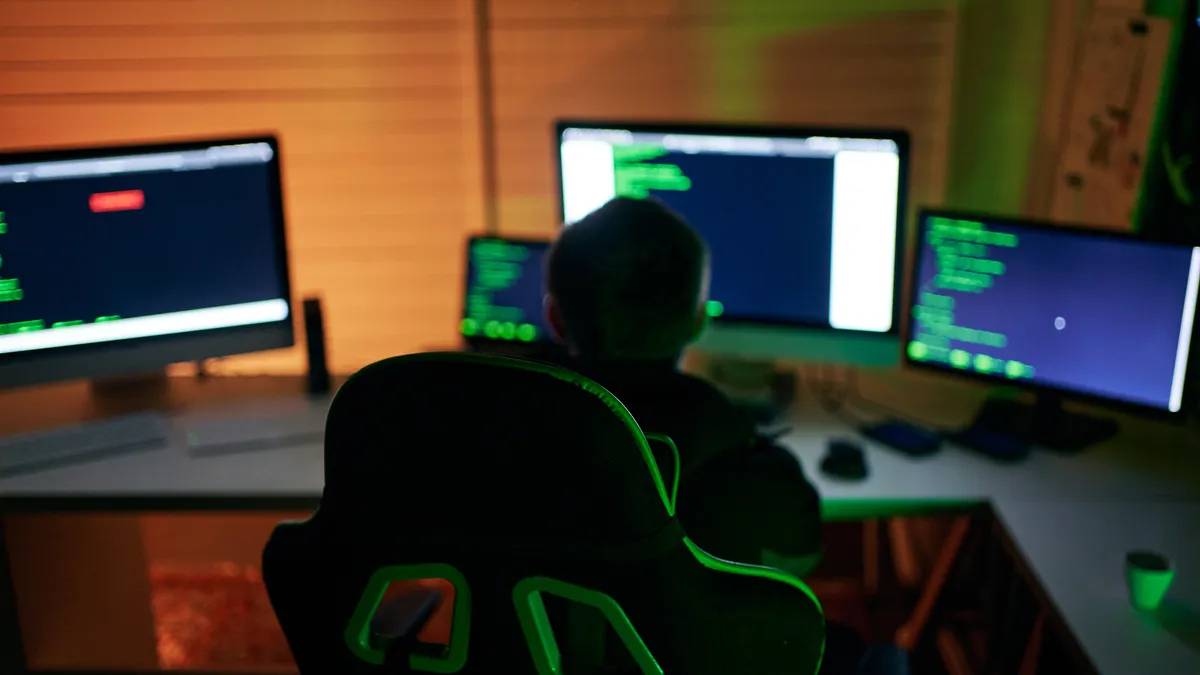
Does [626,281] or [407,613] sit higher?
[626,281]

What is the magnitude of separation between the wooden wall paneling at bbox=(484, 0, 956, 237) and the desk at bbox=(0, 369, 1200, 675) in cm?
80

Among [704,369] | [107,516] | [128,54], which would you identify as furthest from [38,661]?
[704,369]

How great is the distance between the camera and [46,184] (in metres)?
2.00

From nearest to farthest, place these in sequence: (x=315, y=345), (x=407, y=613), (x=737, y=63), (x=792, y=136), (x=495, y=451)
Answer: (x=495, y=451), (x=407, y=613), (x=792, y=136), (x=315, y=345), (x=737, y=63)

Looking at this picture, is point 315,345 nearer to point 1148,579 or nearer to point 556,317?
point 556,317

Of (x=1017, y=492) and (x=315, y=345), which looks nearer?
(x=1017, y=492)

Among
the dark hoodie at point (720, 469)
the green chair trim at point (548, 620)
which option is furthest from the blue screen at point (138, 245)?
the green chair trim at point (548, 620)

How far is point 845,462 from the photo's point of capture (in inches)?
74.3

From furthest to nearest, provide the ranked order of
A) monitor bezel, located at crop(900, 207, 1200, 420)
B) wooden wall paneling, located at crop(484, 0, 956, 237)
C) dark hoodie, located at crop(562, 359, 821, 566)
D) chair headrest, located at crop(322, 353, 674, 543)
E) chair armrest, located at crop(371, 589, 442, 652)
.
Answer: wooden wall paneling, located at crop(484, 0, 956, 237) → monitor bezel, located at crop(900, 207, 1200, 420) → chair armrest, located at crop(371, 589, 442, 652) → dark hoodie, located at crop(562, 359, 821, 566) → chair headrest, located at crop(322, 353, 674, 543)

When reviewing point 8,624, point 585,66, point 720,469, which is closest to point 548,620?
point 720,469

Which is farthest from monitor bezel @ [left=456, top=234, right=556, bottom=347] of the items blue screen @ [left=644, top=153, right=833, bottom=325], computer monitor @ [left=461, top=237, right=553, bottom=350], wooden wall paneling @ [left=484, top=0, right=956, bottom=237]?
wooden wall paneling @ [left=484, top=0, right=956, bottom=237]

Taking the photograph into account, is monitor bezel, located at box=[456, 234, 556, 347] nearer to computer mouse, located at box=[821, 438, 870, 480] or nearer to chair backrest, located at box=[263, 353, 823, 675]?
computer mouse, located at box=[821, 438, 870, 480]

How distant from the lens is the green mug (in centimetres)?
146

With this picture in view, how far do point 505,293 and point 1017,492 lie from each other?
1.06m
